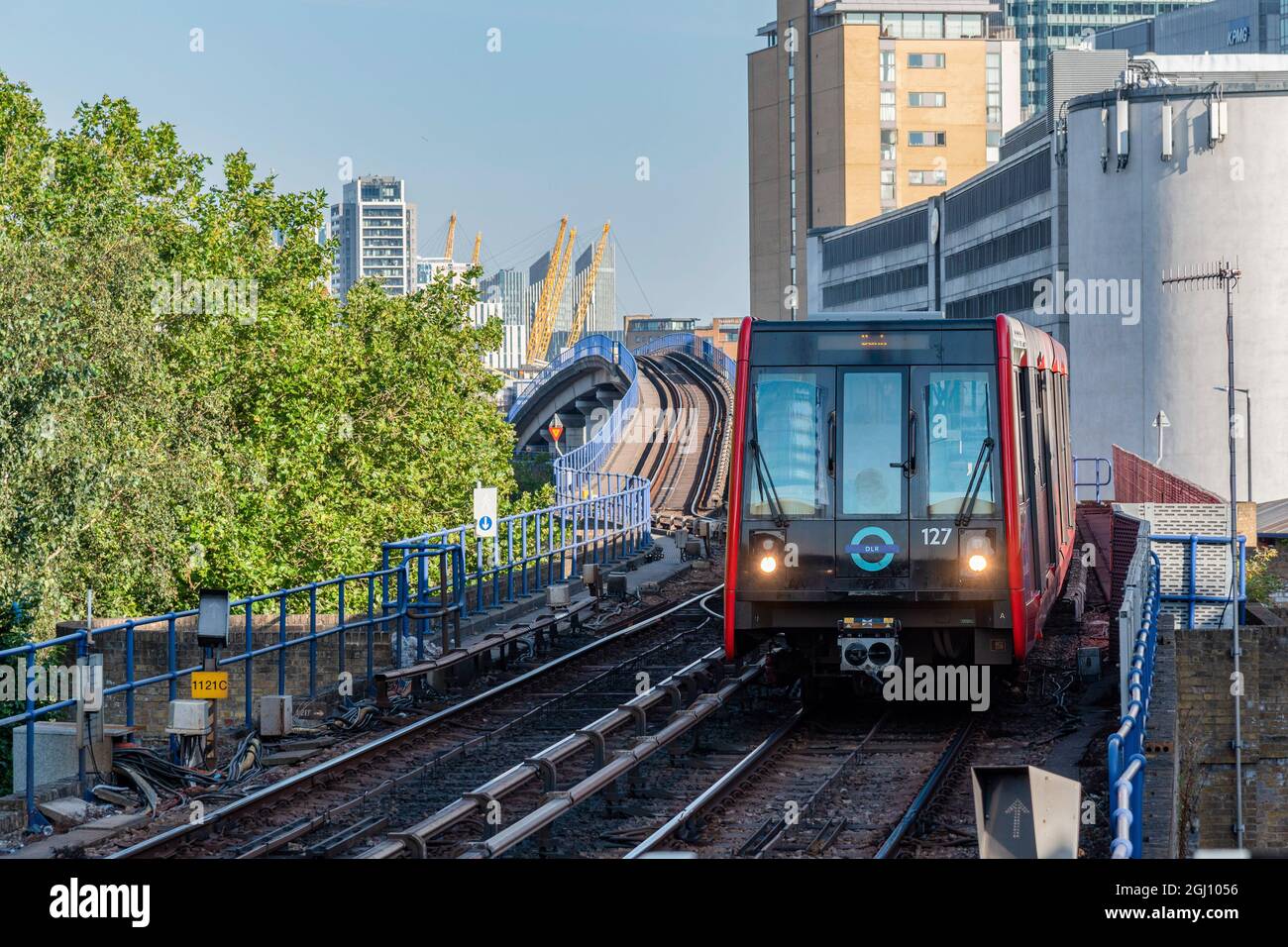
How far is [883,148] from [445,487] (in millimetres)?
85253

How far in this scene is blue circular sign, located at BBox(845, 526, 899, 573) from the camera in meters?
14.1

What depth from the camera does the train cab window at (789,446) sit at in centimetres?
1427

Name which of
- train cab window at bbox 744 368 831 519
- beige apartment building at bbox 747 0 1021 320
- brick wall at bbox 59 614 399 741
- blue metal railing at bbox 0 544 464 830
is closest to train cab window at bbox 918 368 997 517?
train cab window at bbox 744 368 831 519

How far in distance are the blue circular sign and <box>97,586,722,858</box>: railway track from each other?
3.19 m

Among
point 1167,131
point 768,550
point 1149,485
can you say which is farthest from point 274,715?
point 1167,131

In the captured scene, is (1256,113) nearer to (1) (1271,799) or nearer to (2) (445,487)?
(2) (445,487)

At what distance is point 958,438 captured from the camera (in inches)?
557

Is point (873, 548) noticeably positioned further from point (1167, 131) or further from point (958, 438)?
point (1167, 131)

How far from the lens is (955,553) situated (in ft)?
46.0

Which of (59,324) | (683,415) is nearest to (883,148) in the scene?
(683,415)

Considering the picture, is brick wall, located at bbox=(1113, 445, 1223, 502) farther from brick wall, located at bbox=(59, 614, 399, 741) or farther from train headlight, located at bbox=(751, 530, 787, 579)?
train headlight, located at bbox=(751, 530, 787, 579)

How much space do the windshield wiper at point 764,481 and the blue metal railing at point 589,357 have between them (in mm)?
62859

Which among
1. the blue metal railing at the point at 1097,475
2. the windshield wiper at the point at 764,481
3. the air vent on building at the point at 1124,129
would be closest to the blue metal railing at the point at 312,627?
the windshield wiper at the point at 764,481

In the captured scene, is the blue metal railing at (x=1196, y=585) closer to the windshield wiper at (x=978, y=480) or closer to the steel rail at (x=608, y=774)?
the steel rail at (x=608, y=774)
